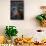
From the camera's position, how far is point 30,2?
2.99 metres

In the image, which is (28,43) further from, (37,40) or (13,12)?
(13,12)

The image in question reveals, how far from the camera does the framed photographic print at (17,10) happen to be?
2.98m

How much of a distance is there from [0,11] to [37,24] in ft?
2.30

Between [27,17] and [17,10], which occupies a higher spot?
[17,10]

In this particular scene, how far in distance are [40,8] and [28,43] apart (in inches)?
26.8

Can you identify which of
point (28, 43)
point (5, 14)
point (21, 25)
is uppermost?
point (5, 14)

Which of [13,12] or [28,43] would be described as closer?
[28,43]

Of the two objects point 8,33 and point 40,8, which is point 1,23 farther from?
point 40,8

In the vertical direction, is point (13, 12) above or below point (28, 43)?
above

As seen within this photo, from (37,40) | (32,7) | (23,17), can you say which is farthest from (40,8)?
(37,40)

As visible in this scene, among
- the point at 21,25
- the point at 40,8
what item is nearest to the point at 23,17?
the point at 21,25

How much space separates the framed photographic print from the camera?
117 inches

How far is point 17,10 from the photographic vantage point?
2.99 m

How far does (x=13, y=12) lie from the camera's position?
9.80ft
